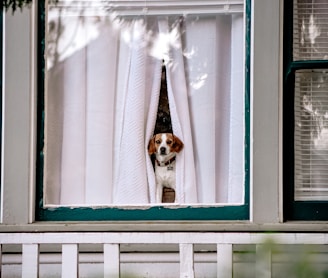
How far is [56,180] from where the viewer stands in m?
3.52

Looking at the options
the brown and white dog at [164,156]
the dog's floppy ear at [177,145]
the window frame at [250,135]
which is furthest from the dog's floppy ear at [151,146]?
the window frame at [250,135]

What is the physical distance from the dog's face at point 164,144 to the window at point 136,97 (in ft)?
0.12

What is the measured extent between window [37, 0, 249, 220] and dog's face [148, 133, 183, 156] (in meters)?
0.04

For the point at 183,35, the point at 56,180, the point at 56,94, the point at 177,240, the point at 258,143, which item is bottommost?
the point at 177,240

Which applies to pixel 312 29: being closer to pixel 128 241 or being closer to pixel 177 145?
pixel 177 145

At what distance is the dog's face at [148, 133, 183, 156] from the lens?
3.49m

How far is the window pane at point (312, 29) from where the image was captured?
11.3 feet

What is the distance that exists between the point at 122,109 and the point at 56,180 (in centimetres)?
57

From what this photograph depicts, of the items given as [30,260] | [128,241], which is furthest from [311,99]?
[30,260]

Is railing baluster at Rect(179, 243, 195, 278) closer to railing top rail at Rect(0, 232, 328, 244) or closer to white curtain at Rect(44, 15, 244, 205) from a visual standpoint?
railing top rail at Rect(0, 232, 328, 244)

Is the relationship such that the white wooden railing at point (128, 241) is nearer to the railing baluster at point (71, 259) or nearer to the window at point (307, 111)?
the railing baluster at point (71, 259)

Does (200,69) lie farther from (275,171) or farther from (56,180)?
(56,180)

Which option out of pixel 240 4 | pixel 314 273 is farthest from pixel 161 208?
pixel 314 273

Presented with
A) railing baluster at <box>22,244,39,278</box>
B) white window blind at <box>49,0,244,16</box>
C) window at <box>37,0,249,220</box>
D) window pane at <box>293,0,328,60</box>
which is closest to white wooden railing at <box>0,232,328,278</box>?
railing baluster at <box>22,244,39,278</box>
